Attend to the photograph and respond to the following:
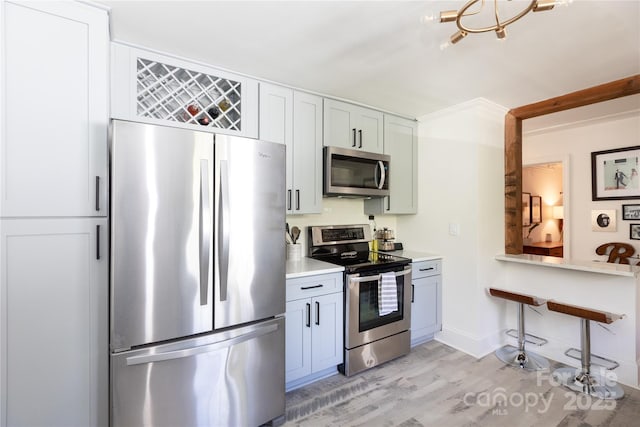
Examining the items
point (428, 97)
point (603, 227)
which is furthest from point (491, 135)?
point (603, 227)

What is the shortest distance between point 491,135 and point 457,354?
2.13 meters

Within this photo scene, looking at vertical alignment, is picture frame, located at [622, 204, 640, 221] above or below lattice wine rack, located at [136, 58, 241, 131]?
below

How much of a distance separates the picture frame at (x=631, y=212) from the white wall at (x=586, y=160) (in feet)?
0.14

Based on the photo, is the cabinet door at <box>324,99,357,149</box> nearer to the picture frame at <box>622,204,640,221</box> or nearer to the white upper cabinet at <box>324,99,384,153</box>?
the white upper cabinet at <box>324,99,384,153</box>

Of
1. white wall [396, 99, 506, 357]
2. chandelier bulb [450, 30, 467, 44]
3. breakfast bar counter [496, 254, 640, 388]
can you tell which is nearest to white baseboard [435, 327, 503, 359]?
Answer: white wall [396, 99, 506, 357]

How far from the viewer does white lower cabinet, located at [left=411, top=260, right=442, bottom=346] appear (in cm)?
290

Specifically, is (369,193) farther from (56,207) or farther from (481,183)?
(56,207)

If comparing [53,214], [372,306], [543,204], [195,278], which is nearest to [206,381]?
[195,278]

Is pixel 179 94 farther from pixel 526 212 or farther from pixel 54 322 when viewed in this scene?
pixel 526 212

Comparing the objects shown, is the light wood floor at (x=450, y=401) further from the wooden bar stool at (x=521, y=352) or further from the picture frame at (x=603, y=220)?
the picture frame at (x=603, y=220)

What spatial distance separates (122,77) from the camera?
1.87 m

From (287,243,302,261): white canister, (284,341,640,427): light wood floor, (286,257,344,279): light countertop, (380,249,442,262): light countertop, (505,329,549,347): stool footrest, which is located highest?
(287,243,302,261): white canister

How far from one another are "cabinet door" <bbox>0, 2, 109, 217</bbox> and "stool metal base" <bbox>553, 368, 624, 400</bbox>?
11.1ft

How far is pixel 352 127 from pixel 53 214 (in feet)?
7.51
